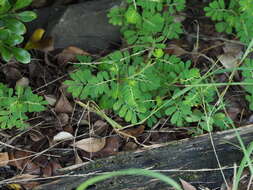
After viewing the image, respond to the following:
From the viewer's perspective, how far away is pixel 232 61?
7.82 ft

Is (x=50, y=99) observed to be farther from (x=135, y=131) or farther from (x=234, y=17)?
(x=234, y=17)

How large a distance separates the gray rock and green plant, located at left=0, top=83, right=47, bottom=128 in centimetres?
61

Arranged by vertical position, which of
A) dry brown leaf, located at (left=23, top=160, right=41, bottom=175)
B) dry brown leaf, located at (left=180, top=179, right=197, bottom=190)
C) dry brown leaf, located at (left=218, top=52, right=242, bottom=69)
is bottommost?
dry brown leaf, located at (left=180, top=179, right=197, bottom=190)

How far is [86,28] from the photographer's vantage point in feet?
8.41

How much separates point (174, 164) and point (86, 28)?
116cm

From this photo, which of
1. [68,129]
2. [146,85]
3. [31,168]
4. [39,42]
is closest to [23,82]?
[39,42]

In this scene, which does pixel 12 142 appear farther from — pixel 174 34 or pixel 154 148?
pixel 174 34

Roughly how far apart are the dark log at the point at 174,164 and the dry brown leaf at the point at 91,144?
0.14 m

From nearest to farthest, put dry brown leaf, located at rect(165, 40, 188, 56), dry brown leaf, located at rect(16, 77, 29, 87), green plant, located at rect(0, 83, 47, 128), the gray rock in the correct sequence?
green plant, located at rect(0, 83, 47, 128), dry brown leaf, located at rect(16, 77, 29, 87), dry brown leaf, located at rect(165, 40, 188, 56), the gray rock

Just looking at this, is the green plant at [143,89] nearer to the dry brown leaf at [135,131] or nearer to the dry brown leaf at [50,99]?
the dry brown leaf at [135,131]

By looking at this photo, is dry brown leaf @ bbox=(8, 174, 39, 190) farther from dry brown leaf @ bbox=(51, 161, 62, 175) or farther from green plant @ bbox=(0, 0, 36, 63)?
green plant @ bbox=(0, 0, 36, 63)

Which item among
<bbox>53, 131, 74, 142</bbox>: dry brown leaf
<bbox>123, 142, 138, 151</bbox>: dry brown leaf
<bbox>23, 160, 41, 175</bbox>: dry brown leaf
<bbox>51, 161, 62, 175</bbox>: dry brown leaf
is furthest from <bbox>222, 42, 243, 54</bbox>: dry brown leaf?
<bbox>23, 160, 41, 175</bbox>: dry brown leaf

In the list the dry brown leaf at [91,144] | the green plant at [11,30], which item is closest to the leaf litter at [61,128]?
the dry brown leaf at [91,144]

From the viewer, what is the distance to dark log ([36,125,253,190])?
1884 mm
